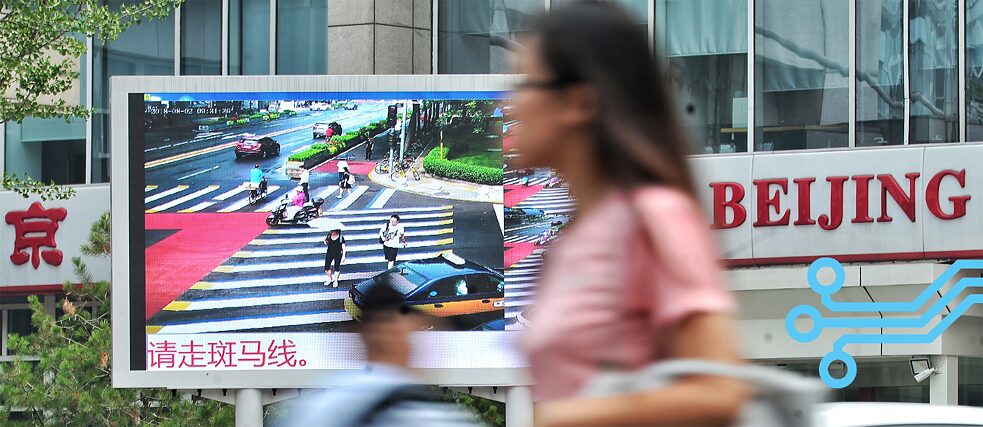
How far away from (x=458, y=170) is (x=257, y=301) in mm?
2735

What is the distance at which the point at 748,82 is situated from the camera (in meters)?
19.4

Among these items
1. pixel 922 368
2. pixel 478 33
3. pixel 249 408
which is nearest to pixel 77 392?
pixel 249 408

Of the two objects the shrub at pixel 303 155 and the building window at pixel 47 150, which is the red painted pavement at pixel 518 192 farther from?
the building window at pixel 47 150

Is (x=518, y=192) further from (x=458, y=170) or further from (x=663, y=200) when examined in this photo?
(x=663, y=200)

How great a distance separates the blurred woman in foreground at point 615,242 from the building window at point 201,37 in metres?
19.9

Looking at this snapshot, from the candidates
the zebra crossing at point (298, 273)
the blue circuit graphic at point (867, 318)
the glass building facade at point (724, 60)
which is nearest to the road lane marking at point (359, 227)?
the zebra crossing at point (298, 273)

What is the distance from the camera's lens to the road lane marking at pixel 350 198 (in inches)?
656

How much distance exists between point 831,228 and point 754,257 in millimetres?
1040

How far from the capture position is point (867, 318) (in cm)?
1795

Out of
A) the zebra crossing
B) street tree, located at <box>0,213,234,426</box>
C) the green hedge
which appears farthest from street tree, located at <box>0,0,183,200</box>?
the green hedge

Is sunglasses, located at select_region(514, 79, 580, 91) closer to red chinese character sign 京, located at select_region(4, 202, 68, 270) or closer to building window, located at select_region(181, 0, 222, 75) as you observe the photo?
building window, located at select_region(181, 0, 222, 75)

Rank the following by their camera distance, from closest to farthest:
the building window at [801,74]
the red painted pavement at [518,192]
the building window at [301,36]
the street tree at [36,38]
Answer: the street tree at [36,38]
the red painted pavement at [518,192]
the building window at [801,74]
the building window at [301,36]

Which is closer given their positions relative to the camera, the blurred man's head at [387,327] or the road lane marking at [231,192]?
the blurred man's head at [387,327]

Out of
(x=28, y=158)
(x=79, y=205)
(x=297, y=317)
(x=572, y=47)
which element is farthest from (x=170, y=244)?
(x=572, y=47)
